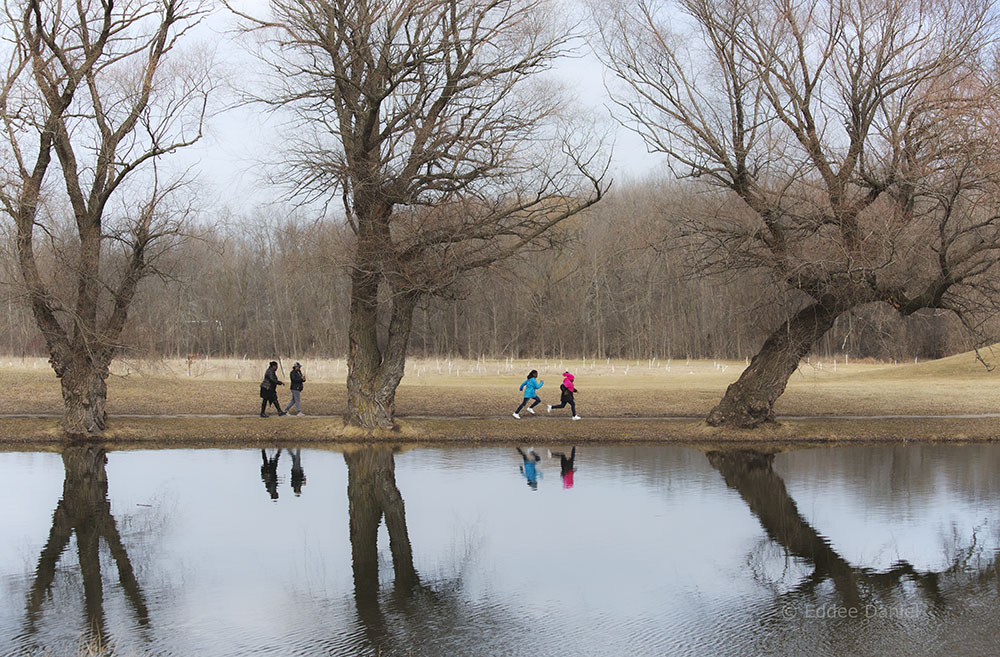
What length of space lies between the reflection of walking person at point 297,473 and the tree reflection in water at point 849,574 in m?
7.85

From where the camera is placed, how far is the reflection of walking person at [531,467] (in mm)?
16875

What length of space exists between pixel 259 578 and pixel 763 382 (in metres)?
16.2

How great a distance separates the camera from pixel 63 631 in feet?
28.5

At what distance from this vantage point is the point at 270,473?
1805 cm

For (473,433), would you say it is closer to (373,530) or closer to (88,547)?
(373,530)

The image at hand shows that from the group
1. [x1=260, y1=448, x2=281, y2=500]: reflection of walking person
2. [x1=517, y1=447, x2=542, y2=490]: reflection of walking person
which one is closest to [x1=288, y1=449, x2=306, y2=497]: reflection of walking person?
[x1=260, y1=448, x2=281, y2=500]: reflection of walking person

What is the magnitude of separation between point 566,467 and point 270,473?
602cm

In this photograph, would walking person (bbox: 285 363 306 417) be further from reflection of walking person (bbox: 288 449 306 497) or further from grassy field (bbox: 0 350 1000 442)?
reflection of walking person (bbox: 288 449 306 497)

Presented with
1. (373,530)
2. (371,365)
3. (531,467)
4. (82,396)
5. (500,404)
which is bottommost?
(373,530)

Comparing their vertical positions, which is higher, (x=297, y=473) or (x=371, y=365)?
(x=371, y=365)

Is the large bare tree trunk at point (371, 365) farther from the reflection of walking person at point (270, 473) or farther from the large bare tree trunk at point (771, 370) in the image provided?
the large bare tree trunk at point (771, 370)

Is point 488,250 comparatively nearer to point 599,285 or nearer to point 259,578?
point 259,578

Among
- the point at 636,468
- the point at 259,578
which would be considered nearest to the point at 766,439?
the point at 636,468

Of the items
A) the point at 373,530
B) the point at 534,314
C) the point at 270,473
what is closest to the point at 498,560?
the point at 373,530
